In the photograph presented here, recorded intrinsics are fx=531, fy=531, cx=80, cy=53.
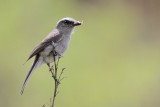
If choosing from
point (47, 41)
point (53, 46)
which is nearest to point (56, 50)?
point (53, 46)

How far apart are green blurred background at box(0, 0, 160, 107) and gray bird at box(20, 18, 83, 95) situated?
10.1 feet

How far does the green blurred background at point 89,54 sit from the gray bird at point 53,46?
3.08m

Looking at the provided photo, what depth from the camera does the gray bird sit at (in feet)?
20.2

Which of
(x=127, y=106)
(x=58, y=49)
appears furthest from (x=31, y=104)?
(x=58, y=49)

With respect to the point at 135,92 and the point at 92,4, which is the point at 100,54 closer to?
the point at 135,92

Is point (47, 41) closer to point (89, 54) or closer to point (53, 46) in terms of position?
point (53, 46)

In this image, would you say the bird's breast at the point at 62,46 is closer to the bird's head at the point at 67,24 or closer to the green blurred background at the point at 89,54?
the bird's head at the point at 67,24

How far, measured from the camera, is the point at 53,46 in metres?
6.17

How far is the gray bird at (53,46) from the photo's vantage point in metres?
6.16

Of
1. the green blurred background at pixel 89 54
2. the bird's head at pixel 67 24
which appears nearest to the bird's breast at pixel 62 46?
the bird's head at pixel 67 24

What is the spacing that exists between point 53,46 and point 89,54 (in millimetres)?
5167

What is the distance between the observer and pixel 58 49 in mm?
6172

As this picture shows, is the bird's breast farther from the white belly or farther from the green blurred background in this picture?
the green blurred background

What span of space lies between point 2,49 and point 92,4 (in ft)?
13.6
